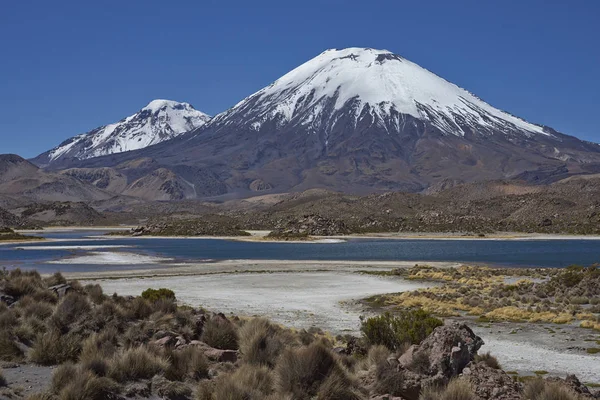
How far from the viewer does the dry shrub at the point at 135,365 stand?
929 cm

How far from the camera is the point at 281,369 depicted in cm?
931

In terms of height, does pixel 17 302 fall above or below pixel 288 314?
above

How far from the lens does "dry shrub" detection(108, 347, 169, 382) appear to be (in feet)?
30.5

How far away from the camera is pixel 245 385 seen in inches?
341

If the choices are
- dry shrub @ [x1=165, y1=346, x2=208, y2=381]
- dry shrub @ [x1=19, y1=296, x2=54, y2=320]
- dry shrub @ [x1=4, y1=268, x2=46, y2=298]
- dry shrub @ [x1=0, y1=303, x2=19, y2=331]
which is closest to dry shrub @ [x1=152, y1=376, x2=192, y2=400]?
dry shrub @ [x1=165, y1=346, x2=208, y2=381]

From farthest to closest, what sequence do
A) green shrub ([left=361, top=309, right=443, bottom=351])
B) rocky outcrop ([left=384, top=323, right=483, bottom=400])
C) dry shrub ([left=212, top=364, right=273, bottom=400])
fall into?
green shrub ([left=361, top=309, right=443, bottom=351]) < rocky outcrop ([left=384, top=323, right=483, bottom=400]) < dry shrub ([left=212, top=364, right=273, bottom=400])

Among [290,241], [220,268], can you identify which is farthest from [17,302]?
[290,241]

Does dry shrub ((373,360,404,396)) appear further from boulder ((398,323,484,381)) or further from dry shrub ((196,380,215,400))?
dry shrub ((196,380,215,400))

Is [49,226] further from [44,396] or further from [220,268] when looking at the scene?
[44,396]

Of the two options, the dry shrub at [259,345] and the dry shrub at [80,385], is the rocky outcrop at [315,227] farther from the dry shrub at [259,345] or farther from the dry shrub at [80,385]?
the dry shrub at [80,385]

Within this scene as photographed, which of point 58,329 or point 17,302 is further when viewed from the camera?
point 17,302

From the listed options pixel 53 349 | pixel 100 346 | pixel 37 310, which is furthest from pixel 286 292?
pixel 53 349

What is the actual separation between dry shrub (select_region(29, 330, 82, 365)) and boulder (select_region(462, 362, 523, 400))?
7.01 meters

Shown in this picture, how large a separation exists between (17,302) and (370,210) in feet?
428
